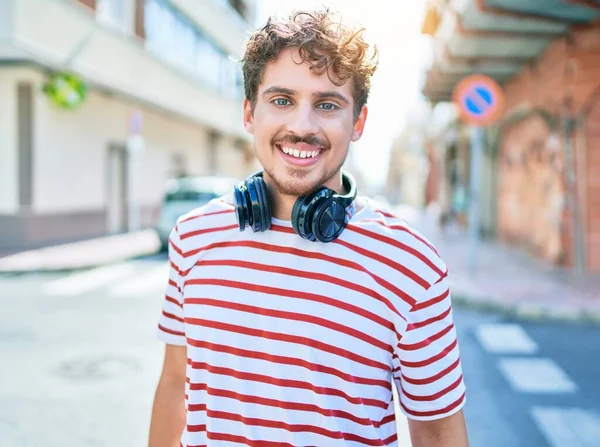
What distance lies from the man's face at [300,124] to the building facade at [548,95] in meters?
8.30

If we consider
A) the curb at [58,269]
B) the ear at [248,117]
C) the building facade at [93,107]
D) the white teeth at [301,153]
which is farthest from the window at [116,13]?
the white teeth at [301,153]

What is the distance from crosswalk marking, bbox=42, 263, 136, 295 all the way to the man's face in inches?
319

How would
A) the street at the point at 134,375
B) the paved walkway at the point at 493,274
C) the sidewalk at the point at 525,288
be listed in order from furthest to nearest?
the paved walkway at the point at 493,274 < the sidewalk at the point at 525,288 < the street at the point at 134,375

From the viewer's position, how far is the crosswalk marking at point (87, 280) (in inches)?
367

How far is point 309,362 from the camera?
150cm

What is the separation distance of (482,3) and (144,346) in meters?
6.63

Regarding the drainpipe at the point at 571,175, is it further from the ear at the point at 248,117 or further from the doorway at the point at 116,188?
the doorway at the point at 116,188

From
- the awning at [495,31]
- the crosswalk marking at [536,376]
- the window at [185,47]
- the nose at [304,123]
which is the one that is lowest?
the crosswalk marking at [536,376]

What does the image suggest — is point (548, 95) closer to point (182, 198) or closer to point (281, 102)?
point (182, 198)

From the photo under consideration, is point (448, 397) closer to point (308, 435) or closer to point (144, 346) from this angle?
point (308, 435)

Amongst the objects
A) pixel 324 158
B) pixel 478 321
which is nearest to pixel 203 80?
pixel 478 321

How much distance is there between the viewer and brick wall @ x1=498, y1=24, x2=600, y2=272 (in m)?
10.6

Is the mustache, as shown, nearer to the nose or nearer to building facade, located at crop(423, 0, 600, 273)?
the nose

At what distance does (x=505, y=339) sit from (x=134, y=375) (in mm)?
3748
